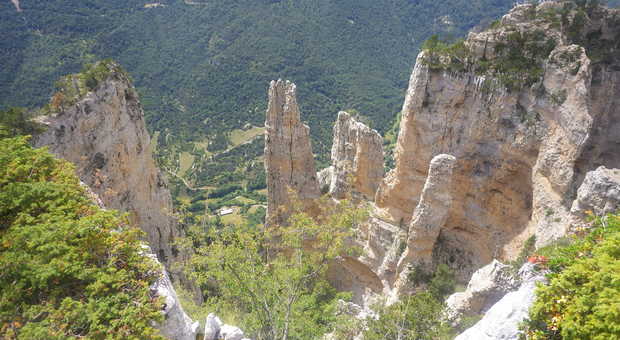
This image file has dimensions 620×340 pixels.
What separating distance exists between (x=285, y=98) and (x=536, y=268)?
63.1 feet

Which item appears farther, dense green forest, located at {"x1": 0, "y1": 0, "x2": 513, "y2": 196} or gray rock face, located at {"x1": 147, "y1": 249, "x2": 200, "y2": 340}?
dense green forest, located at {"x1": 0, "y1": 0, "x2": 513, "y2": 196}

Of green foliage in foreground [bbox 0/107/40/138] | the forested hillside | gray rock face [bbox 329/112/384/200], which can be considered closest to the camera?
green foliage in foreground [bbox 0/107/40/138]

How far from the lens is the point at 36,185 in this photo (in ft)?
35.2

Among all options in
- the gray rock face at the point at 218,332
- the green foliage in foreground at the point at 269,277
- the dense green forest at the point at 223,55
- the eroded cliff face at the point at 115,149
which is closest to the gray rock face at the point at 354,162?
the green foliage in foreground at the point at 269,277

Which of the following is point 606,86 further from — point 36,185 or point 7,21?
point 7,21

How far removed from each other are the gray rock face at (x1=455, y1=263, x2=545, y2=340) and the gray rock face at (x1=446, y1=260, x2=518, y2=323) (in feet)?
13.7

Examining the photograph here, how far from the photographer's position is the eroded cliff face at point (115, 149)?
19438mm

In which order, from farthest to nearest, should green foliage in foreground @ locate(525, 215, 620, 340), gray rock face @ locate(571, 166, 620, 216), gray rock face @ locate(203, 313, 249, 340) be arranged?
gray rock face @ locate(571, 166, 620, 216) → gray rock face @ locate(203, 313, 249, 340) → green foliage in foreground @ locate(525, 215, 620, 340)

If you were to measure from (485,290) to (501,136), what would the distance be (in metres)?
10.2

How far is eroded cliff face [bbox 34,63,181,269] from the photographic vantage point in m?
19.4

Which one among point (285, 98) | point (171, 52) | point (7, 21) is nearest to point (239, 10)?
A: point (171, 52)

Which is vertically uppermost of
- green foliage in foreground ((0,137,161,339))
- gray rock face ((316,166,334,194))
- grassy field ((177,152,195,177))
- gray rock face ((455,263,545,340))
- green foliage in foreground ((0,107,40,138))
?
green foliage in foreground ((0,107,40,138))

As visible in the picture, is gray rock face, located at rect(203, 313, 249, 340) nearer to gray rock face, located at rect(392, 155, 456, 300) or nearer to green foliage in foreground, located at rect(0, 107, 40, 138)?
green foliage in foreground, located at rect(0, 107, 40, 138)

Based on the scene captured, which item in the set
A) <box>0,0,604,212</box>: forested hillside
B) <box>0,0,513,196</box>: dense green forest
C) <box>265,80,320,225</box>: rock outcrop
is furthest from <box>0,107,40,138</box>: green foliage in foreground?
<box>0,0,513,196</box>: dense green forest
